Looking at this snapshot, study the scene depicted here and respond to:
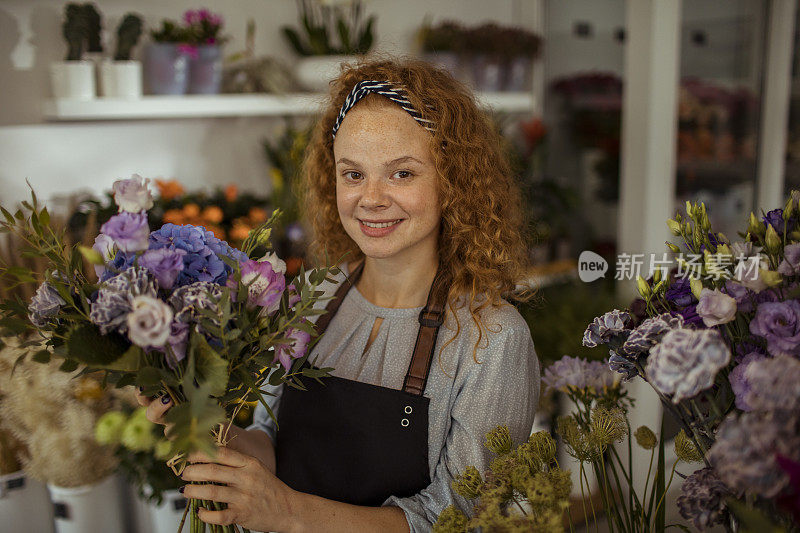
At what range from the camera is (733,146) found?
2.52 meters

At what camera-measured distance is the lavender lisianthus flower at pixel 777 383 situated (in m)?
0.55

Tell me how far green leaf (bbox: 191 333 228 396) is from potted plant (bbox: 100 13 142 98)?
155 centimetres

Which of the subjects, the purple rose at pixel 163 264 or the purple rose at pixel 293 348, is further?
the purple rose at pixel 293 348

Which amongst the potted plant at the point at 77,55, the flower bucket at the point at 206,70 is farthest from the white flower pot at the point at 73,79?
the flower bucket at the point at 206,70

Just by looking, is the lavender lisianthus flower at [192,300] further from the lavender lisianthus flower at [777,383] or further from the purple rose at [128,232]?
the lavender lisianthus flower at [777,383]

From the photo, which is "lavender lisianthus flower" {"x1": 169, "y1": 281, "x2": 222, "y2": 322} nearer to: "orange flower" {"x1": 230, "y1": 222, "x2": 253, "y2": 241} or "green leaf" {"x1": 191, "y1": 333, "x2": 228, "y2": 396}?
"green leaf" {"x1": 191, "y1": 333, "x2": 228, "y2": 396}

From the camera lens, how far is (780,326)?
642 mm

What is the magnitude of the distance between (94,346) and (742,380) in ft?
2.28

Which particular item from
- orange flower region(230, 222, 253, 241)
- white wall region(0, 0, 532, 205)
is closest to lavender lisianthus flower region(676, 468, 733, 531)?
orange flower region(230, 222, 253, 241)

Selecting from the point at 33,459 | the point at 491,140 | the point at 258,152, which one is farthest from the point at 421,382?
the point at 258,152

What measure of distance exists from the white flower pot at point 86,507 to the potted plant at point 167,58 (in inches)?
48.1

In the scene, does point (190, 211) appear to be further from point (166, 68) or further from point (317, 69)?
point (317, 69)

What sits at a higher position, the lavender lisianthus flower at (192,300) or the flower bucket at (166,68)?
the flower bucket at (166,68)

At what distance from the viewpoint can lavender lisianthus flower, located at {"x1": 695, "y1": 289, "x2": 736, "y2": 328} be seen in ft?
2.18
